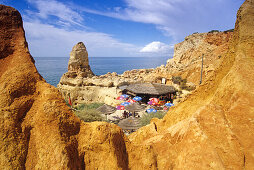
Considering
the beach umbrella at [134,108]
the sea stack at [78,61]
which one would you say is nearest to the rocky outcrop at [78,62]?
the sea stack at [78,61]

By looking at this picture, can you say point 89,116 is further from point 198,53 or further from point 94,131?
point 198,53

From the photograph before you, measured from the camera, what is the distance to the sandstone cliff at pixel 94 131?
2764mm

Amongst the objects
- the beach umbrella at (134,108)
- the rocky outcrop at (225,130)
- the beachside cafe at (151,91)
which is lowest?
the beach umbrella at (134,108)

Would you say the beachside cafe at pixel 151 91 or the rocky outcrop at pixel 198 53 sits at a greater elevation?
the rocky outcrop at pixel 198 53

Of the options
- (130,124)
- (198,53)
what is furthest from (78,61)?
(198,53)

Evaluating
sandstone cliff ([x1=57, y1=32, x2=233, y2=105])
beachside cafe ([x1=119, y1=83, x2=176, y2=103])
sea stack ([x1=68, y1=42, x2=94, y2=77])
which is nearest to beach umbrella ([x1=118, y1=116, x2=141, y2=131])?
sandstone cliff ([x1=57, y1=32, x2=233, y2=105])

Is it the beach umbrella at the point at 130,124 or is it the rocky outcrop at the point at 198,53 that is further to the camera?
the rocky outcrop at the point at 198,53

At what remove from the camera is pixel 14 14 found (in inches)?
143

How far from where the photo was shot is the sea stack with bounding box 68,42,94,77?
90.7 ft

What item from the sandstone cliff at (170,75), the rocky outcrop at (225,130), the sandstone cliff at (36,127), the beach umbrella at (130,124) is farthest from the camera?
the sandstone cliff at (170,75)

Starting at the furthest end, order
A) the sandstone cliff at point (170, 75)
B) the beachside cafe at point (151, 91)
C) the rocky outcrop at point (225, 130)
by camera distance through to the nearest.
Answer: the sandstone cliff at point (170, 75)
the beachside cafe at point (151, 91)
the rocky outcrop at point (225, 130)

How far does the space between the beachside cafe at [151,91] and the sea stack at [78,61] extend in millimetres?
9000

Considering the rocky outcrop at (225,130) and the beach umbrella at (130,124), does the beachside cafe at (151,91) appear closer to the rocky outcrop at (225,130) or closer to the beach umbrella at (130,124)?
the beach umbrella at (130,124)

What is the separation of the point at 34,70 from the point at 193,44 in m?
48.1
